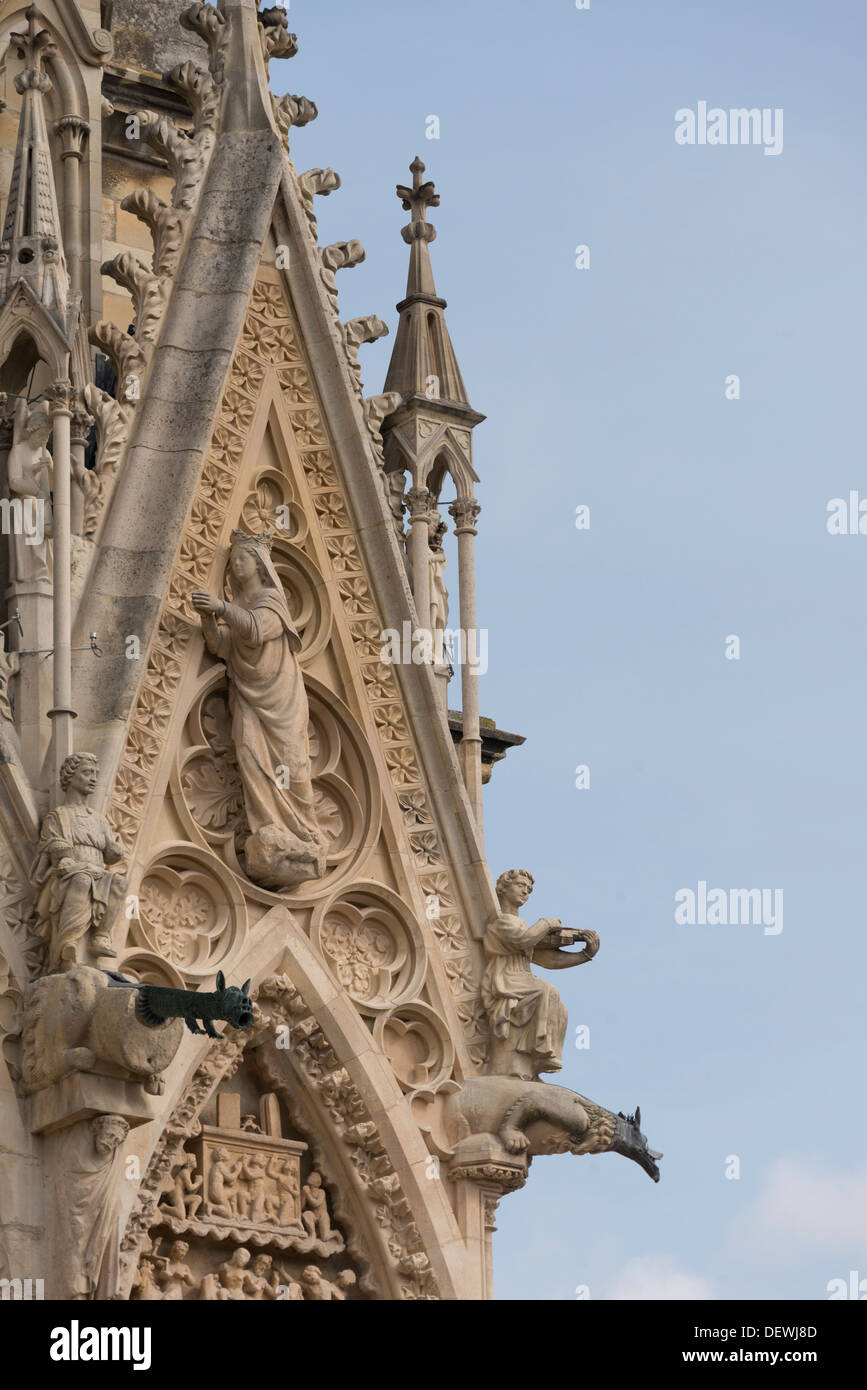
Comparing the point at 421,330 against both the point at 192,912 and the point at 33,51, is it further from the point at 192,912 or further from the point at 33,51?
the point at 192,912

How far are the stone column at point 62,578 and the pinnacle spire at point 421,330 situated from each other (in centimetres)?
284

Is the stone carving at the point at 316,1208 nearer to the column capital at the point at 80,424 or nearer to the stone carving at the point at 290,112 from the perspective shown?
the column capital at the point at 80,424

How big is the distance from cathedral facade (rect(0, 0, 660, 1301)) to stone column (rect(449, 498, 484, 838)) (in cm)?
2

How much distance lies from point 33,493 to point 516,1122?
3929 mm

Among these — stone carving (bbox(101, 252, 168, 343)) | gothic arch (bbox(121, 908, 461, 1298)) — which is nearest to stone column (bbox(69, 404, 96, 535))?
stone carving (bbox(101, 252, 168, 343))

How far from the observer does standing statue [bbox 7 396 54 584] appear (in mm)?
18531

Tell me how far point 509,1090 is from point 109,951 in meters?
2.51

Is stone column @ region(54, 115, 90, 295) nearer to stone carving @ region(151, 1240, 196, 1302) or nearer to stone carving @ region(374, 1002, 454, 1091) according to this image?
stone carving @ region(374, 1002, 454, 1091)

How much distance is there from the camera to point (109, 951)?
57.7 feet

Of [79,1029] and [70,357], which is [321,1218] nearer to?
[79,1029]

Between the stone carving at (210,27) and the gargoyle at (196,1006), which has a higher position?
the stone carving at (210,27)

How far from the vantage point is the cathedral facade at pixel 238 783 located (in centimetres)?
1752

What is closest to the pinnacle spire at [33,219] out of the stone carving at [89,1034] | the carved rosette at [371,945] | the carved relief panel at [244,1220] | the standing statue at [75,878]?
the standing statue at [75,878]

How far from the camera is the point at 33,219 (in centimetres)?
1898
